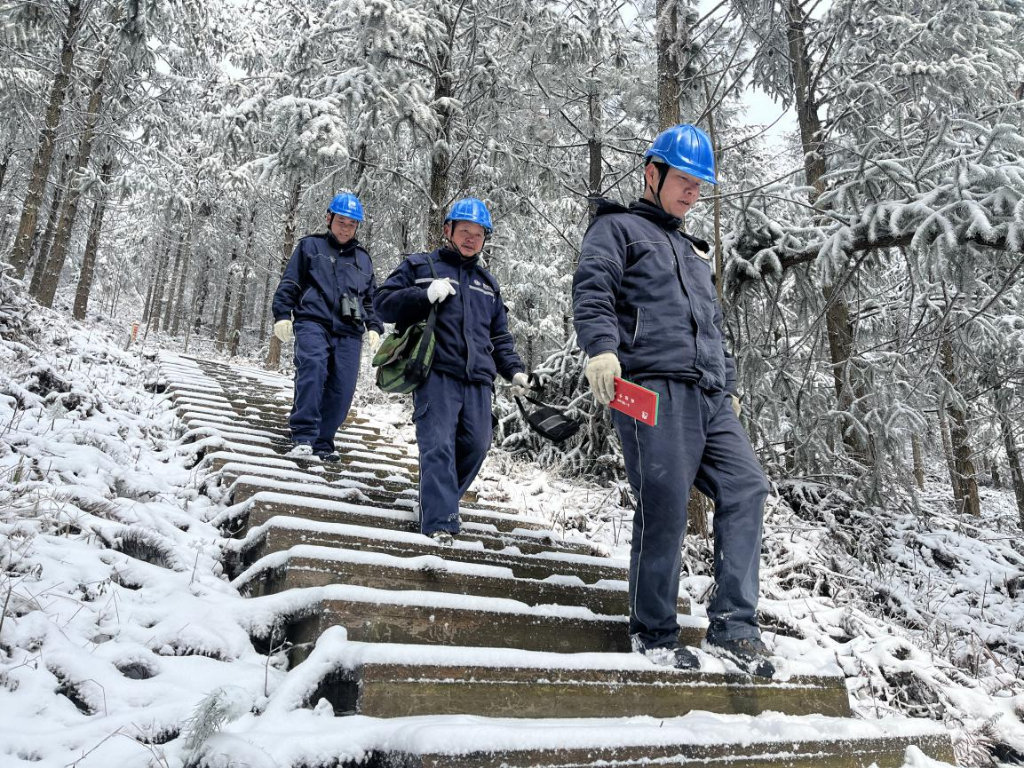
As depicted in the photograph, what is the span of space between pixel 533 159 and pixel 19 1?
7589 millimetres

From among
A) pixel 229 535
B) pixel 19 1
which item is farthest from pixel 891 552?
pixel 19 1

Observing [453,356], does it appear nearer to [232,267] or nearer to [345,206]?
[345,206]

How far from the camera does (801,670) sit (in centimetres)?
310

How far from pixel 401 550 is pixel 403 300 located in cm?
139

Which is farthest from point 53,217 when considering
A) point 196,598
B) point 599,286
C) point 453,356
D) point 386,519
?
point 599,286

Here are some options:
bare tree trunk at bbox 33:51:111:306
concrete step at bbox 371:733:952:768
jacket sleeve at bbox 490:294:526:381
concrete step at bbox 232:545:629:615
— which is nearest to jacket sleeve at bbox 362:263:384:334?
jacket sleeve at bbox 490:294:526:381

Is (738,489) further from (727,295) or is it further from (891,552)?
(891,552)

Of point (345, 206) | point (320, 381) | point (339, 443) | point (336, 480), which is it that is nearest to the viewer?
point (336, 480)

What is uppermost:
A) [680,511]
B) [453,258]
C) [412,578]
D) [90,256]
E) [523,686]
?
[90,256]

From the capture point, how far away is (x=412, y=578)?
132 inches

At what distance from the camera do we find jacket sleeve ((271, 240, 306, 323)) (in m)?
5.44

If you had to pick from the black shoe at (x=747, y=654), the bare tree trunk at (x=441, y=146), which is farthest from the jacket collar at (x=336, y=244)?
the black shoe at (x=747, y=654)

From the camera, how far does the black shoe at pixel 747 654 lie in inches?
115

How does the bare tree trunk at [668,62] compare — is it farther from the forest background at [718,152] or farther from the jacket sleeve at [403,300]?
the jacket sleeve at [403,300]
